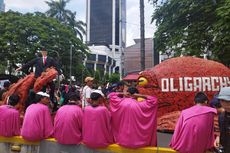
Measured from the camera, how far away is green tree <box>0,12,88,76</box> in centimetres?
3422

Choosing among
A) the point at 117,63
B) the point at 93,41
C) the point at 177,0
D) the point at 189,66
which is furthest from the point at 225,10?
the point at 117,63

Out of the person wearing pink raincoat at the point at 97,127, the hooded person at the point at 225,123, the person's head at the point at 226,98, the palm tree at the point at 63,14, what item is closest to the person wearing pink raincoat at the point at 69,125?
the person wearing pink raincoat at the point at 97,127

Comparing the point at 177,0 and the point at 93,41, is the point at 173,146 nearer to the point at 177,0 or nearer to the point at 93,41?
the point at 177,0

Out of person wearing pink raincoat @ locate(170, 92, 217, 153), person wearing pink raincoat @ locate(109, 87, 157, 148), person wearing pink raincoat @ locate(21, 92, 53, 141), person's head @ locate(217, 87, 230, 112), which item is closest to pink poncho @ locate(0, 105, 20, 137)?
person wearing pink raincoat @ locate(21, 92, 53, 141)

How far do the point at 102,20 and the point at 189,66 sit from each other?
267 feet

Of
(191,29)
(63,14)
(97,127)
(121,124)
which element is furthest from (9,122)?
(63,14)

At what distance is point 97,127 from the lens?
6203 mm

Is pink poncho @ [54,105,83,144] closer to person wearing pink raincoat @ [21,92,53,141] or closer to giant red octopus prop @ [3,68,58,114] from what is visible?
person wearing pink raincoat @ [21,92,53,141]

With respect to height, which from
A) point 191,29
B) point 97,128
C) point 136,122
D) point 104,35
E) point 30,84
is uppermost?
point 104,35

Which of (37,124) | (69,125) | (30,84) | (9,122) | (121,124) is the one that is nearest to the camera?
(121,124)

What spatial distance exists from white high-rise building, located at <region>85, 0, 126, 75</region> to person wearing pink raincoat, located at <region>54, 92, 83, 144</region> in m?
71.5

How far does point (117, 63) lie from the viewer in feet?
341

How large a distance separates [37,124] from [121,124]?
1626 mm

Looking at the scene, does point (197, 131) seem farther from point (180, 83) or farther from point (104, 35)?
point (104, 35)
